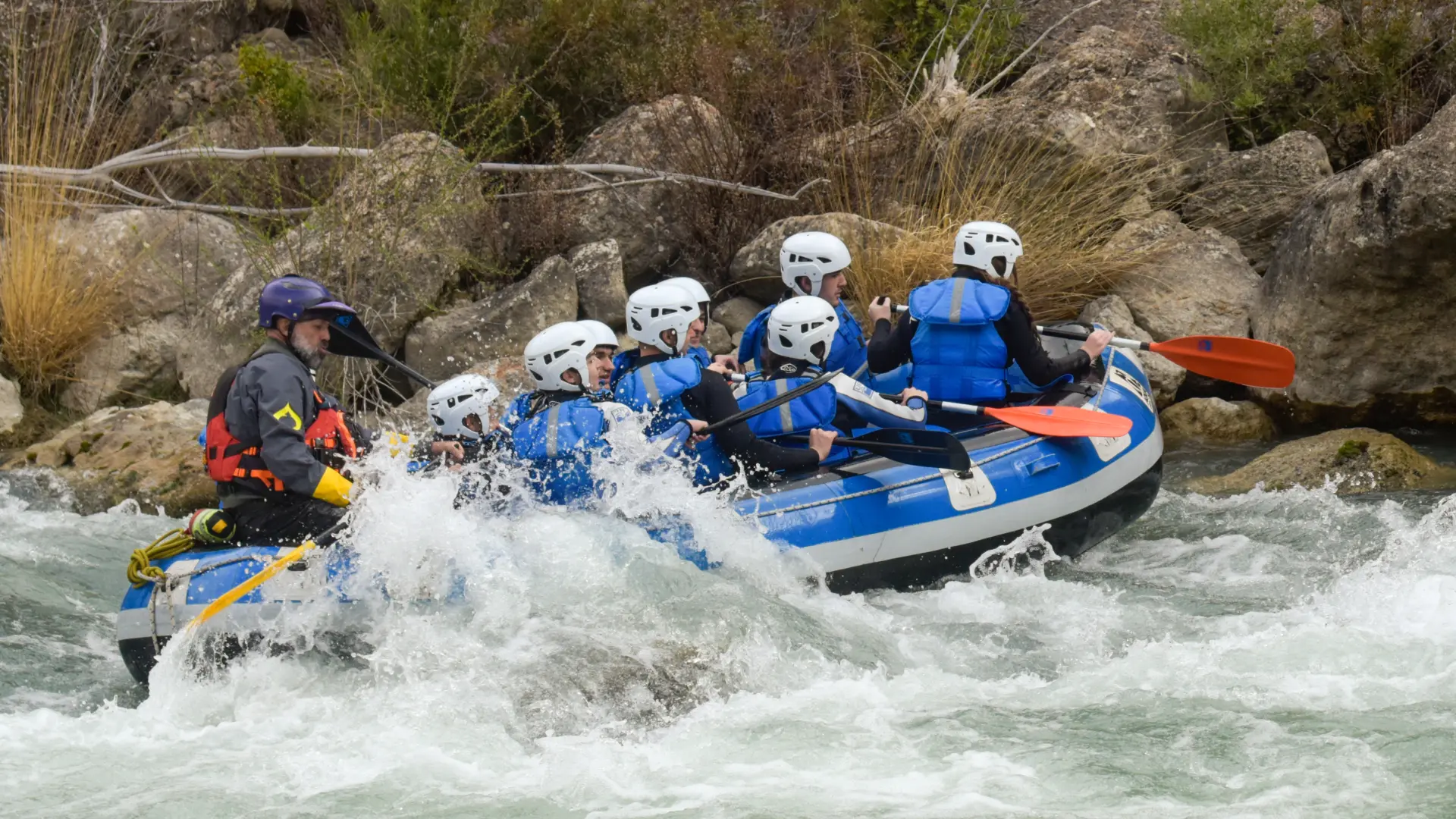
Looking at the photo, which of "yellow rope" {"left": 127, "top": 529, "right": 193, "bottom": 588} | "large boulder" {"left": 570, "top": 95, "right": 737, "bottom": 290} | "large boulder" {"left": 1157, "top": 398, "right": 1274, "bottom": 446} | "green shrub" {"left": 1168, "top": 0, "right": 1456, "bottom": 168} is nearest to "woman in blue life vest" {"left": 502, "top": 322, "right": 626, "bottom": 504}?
"yellow rope" {"left": 127, "top": 529, "right": 193, "bottom": 588}

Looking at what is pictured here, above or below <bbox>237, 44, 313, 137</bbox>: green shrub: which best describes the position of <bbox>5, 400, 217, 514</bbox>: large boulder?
below

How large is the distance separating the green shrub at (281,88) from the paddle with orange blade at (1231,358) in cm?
679

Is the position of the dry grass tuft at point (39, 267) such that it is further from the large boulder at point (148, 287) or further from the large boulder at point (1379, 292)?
the large boulder at point (1379, 292)

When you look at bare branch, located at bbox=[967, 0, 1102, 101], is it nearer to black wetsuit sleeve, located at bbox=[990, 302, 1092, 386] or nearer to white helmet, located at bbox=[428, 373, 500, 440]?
black wetsuit sleeve, located at bbox=[990, 302, 1092, 386]

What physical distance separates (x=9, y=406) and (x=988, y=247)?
6247 millimetres

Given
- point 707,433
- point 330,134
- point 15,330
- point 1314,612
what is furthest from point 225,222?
point 1314,612

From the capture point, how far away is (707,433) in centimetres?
609

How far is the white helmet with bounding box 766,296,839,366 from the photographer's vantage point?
639 cm

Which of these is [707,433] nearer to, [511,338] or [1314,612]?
[1314,612]

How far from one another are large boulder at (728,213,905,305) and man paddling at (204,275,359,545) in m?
4.54

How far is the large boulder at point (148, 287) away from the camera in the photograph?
10.3m

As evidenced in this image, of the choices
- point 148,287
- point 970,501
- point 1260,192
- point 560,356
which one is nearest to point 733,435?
point 560,356

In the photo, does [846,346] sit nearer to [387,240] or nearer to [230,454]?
[230,454]

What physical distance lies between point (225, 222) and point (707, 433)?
249 inches
